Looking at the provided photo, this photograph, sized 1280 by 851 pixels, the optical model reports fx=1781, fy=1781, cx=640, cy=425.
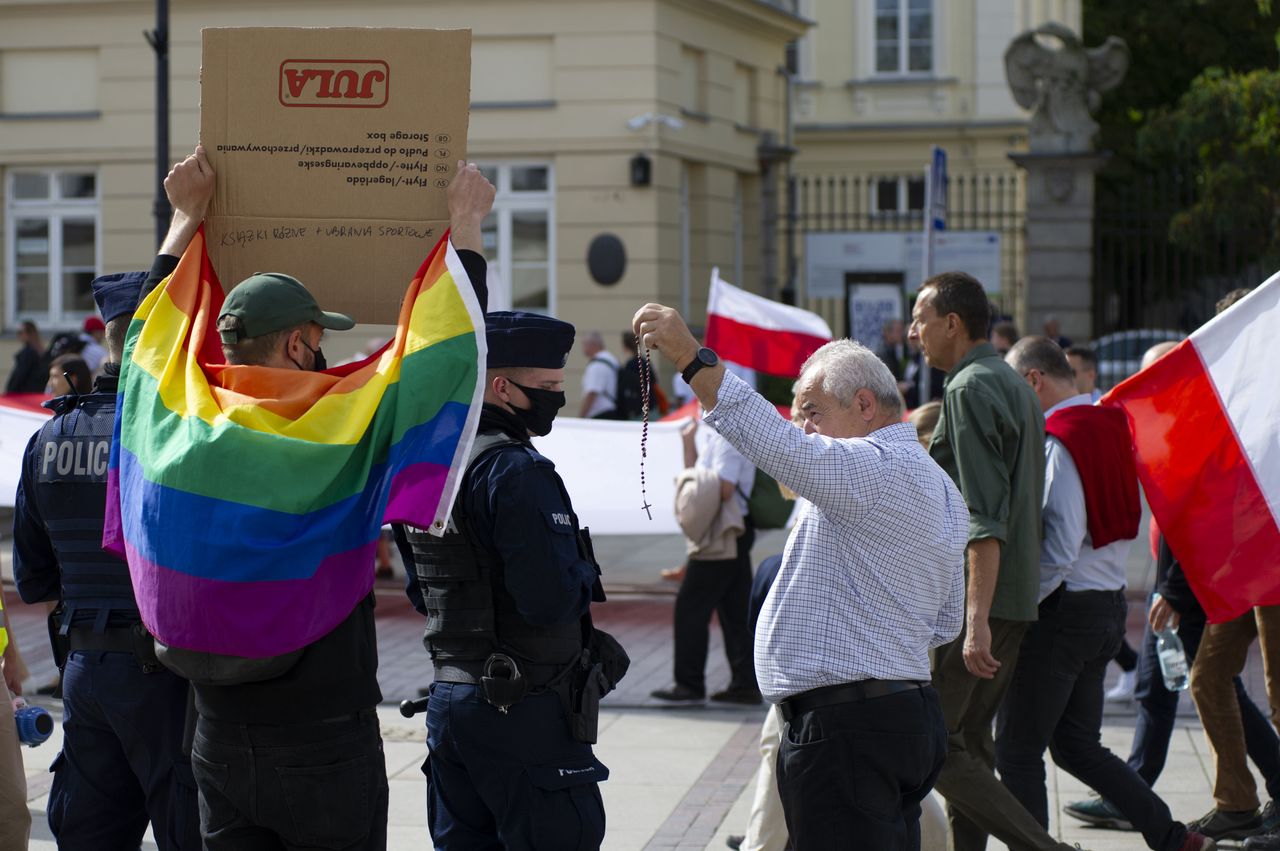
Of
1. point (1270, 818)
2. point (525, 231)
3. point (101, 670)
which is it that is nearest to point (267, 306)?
point (101, 670)

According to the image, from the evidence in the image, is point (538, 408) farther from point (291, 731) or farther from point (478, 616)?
point (291, 731)

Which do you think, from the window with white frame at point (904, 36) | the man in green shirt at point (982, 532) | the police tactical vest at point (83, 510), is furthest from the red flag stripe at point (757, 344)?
the window with white frame at point (904, 36)

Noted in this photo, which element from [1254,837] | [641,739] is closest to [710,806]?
[641,739]

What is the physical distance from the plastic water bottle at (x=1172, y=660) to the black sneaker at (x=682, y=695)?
10.2 feet

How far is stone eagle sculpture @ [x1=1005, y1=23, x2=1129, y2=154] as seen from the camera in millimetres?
20922

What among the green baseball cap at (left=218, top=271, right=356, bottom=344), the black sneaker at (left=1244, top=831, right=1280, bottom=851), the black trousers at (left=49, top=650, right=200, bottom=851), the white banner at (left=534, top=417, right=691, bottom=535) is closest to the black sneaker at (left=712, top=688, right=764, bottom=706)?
the white banner at (left=534, top=417, right=691, bottom=535)

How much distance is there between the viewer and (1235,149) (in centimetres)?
2702

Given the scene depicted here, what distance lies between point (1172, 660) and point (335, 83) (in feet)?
14.1

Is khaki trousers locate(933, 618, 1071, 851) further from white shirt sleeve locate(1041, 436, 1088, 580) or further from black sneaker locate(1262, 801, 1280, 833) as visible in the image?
black sneaker locate(1262, 801, 1280, 833)

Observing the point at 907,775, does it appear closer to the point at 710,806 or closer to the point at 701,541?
the point at 710,806

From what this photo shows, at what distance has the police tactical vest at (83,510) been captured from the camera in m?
4.89

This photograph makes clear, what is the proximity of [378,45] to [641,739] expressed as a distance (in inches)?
202

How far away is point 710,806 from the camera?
24.6 feet

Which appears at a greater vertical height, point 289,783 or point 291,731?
point 291,731
